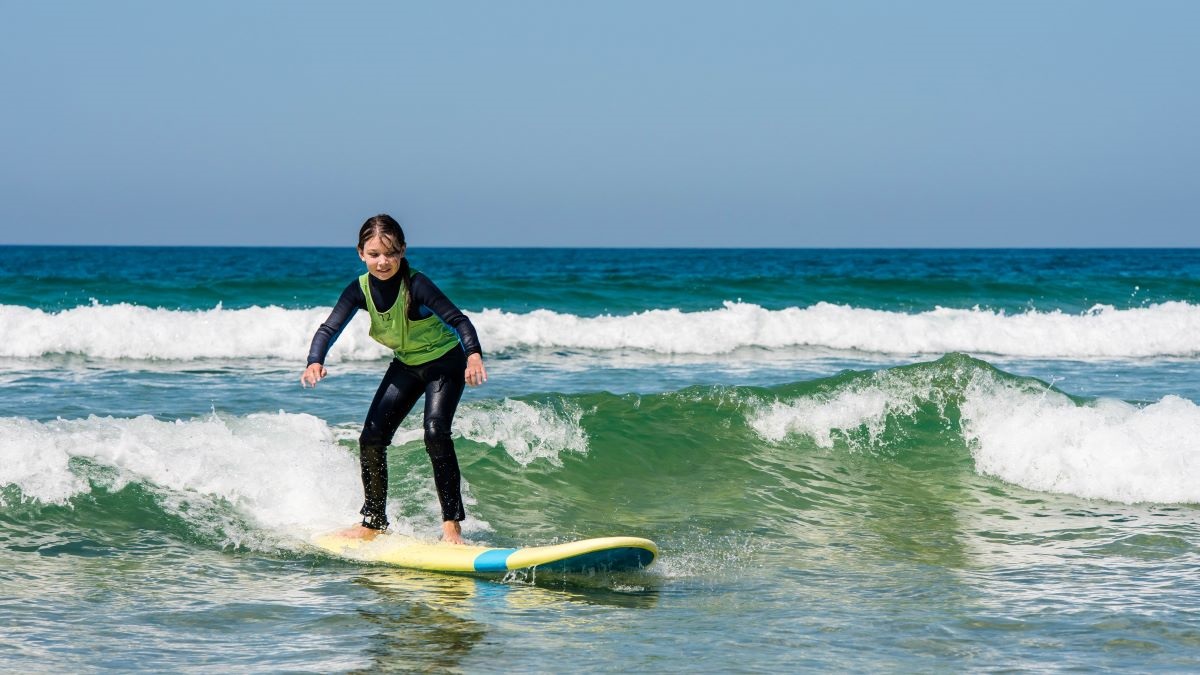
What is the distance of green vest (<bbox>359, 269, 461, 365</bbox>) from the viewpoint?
20.6 ft

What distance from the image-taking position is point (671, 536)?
24.7 feet

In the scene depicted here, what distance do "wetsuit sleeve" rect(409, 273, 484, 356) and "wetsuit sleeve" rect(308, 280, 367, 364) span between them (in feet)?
0.99

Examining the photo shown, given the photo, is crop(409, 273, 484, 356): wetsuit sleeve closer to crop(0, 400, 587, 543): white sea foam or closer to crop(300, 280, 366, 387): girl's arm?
crop(300, 280, 366, 387): girl's arm

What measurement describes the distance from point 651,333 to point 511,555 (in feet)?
47.6

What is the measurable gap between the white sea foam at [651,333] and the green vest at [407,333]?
11.2m

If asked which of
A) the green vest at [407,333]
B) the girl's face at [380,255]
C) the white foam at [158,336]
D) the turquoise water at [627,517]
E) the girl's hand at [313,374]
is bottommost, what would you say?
the turquoise water at [627,517]

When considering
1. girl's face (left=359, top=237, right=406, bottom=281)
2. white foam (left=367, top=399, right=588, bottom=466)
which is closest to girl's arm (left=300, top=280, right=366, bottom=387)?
girl's face (left=359, top=237, right=406, bottom=281)

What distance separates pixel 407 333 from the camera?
638 cm

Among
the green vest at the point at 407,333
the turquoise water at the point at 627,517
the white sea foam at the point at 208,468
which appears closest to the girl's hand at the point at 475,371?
the green vest at the point at 407,333

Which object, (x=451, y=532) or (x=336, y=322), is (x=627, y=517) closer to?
(x=451, y=532)

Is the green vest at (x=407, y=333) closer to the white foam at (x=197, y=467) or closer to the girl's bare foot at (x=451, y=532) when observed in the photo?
the girl's bare foot at (x=451, y=532)

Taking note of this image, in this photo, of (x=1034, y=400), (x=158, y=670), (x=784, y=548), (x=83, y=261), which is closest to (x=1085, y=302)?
(x=1034, y=400)

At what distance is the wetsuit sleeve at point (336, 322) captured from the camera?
20.1ft

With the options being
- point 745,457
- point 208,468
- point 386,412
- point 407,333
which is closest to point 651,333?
point 745,457
